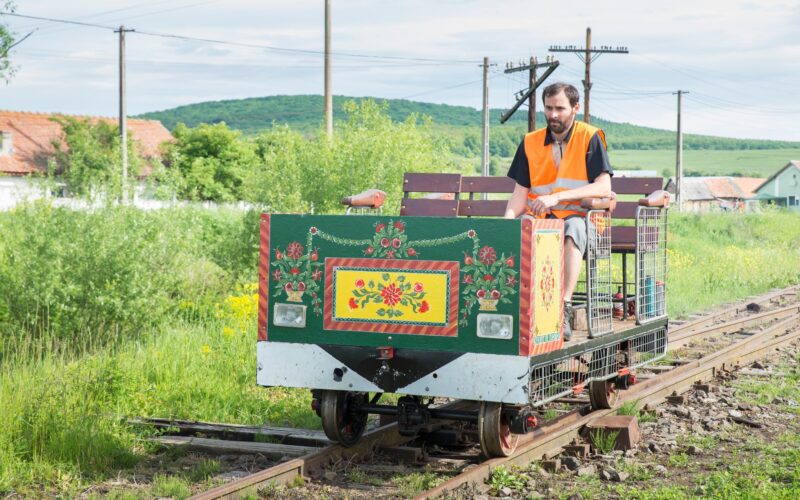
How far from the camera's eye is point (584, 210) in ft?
25.4

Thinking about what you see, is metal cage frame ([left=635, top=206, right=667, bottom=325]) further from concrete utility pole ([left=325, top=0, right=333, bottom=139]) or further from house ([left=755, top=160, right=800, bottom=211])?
house ([left=755, top=160, right=800, bottom=211])

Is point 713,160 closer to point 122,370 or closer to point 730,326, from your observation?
point 730,326

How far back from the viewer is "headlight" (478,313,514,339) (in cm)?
635

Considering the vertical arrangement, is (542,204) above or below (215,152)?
below

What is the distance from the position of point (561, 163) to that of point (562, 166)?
0.08ft

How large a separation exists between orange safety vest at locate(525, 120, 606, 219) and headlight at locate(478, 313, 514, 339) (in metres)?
1.66

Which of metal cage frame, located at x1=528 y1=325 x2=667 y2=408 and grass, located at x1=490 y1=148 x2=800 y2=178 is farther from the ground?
grass, located at x1=490 y1=148 x2=800 y2=178

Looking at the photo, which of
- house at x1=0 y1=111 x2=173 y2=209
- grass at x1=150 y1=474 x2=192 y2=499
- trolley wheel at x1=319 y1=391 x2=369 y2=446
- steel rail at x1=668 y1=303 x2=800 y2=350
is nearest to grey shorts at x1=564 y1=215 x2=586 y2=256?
trolley wheel at x1=319 y1=391 x2=369 y2=446

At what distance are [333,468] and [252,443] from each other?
2.87ft

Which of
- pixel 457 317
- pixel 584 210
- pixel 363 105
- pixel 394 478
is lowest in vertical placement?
pixel 394 478

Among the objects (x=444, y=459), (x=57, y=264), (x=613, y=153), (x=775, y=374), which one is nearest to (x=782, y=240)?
(x=775, y=374)

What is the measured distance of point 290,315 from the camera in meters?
6.93

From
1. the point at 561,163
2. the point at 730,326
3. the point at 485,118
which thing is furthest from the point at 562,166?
the point at 485,118

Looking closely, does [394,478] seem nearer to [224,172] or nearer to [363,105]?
[363,105]
